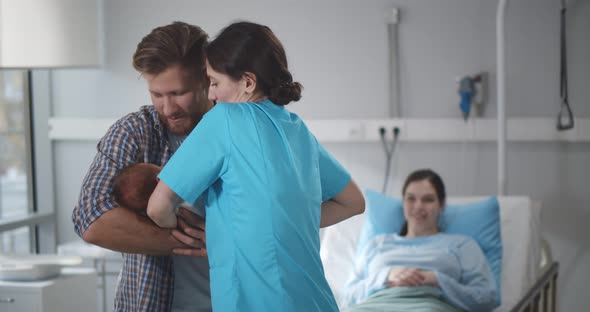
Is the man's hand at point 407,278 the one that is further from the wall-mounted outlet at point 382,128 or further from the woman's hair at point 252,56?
the woman's hair at point 252,56

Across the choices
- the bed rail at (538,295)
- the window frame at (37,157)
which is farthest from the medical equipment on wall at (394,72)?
→ the window frame at (37,157)

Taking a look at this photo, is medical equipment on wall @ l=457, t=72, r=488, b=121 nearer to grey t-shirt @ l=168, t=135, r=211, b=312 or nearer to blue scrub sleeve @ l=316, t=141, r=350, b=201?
blue scrub sleeve @ l=316, t=141, r=350, b=201

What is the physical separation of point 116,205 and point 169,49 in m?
0.31

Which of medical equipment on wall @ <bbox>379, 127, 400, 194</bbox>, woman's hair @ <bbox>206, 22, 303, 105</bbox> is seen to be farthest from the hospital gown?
woman's hair @ <bbox>206, 22, 303, 105</bbox>

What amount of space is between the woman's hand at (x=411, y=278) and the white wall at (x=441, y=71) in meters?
1.14

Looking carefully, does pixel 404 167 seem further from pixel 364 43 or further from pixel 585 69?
pixel 585 69

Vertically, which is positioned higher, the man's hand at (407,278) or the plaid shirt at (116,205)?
the plaid shirt at (116,205)

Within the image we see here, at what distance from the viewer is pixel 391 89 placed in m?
3.61

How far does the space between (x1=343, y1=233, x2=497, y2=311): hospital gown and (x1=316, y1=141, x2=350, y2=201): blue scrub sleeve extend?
48.2 inches

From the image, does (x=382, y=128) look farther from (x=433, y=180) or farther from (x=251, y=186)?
(x=251, y=186)

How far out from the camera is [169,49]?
1.36m

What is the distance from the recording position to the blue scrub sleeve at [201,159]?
1169mm

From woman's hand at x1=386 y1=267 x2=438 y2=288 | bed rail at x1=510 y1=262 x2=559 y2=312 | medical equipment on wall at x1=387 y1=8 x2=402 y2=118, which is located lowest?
bed rail at x1=510 y1=262 x2=559 y2=312

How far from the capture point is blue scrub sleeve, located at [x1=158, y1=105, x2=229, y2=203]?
117 cm
